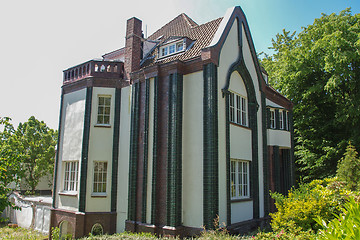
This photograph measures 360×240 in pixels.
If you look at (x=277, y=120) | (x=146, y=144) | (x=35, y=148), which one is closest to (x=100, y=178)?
(x=146, y=144)

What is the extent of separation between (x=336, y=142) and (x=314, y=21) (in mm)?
10173

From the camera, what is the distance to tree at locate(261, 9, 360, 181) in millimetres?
21109

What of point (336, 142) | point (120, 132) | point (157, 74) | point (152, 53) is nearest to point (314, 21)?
point (336, 142)

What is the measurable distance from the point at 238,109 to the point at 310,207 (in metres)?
6.21

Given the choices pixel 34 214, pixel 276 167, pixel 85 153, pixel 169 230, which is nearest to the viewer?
pixel 169 230

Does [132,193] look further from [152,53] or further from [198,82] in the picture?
[152,53]

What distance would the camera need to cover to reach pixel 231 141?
45.7 feet

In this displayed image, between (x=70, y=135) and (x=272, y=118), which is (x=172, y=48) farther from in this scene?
(x=272, y=118)

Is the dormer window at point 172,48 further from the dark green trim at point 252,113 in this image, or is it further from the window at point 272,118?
the window at point 272,118

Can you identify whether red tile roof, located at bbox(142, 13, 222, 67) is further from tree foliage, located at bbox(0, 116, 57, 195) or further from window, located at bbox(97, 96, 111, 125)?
tree foliage, located at bbox(0, 116, 57, 195)

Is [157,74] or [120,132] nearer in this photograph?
[157,74]

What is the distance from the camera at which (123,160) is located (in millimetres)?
15195

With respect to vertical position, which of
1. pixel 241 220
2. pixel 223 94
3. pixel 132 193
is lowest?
pixel 241 220

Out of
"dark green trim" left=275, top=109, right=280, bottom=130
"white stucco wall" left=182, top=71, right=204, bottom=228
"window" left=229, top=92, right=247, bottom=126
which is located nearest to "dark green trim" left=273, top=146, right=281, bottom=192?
"dark green trim" left=275, top=109, right=280, bottom=130
